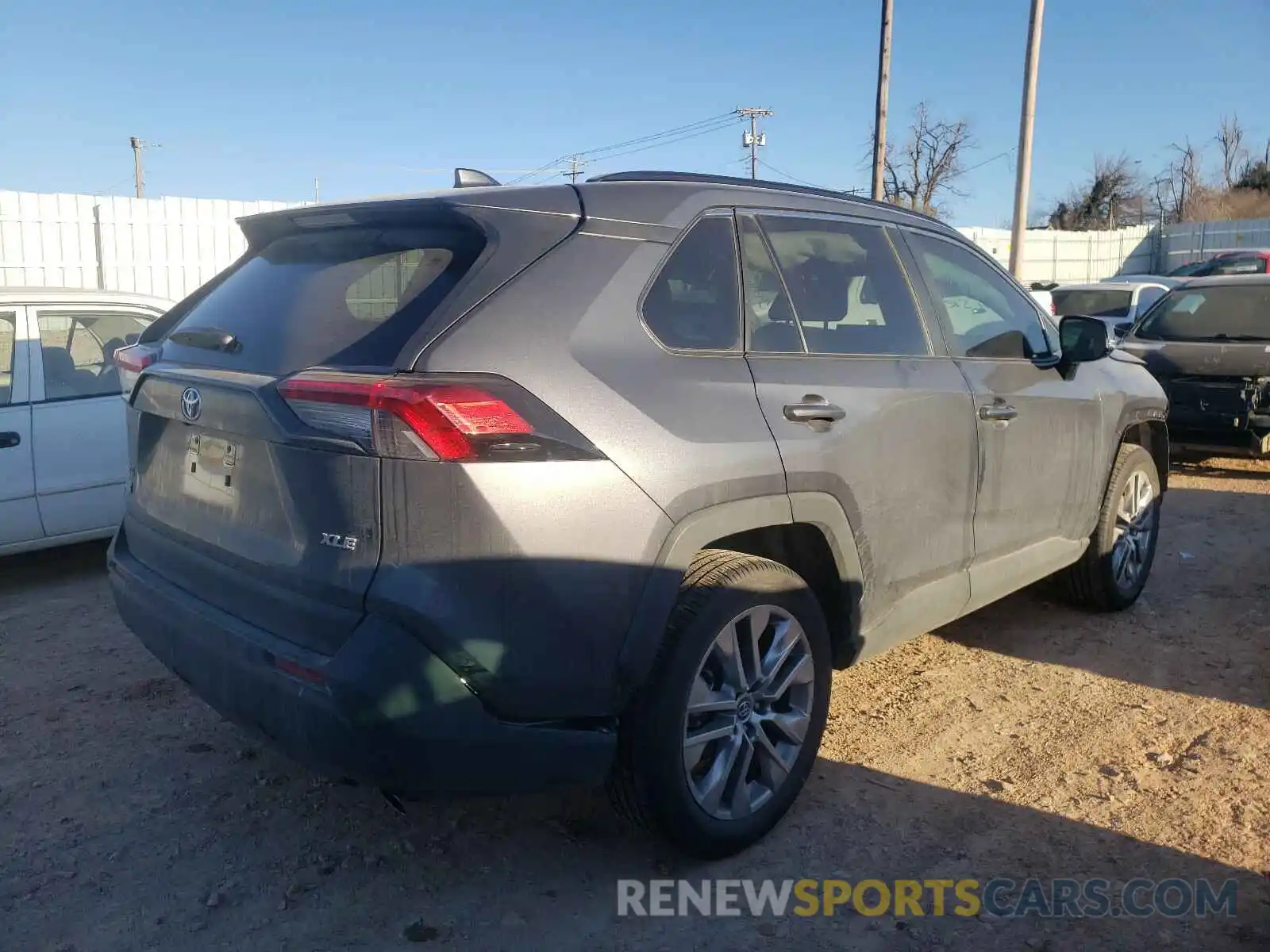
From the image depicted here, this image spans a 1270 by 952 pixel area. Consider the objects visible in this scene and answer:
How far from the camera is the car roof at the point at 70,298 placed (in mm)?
5684

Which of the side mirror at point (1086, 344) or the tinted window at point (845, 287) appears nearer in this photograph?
the tinted window at point (845, 287)

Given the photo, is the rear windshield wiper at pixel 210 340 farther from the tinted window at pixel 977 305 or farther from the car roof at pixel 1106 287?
the car roof at pixel 1106 287

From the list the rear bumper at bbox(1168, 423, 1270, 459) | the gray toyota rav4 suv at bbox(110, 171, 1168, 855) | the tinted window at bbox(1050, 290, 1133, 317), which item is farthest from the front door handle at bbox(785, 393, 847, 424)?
the tinted window at bbox(1050, 290, 1133, 317)

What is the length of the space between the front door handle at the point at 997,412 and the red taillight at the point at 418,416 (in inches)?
84.2

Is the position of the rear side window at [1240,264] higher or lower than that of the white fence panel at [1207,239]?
lower

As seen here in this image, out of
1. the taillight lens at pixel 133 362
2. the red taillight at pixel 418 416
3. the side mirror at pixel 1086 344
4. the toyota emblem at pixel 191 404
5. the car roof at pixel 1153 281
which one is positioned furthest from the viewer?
the car roof at pixel 1153 281

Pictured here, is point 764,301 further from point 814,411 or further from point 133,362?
point 133,362

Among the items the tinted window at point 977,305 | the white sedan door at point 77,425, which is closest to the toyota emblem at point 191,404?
the tinted window at point 977,305

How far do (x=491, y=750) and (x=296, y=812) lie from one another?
119 cm

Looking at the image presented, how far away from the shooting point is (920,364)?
12.4 feet

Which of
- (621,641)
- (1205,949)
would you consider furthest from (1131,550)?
(621,641)

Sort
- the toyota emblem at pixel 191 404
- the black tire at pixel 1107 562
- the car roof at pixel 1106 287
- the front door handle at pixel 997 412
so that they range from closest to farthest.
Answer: the toyota emblem at pixel 191 404 < the front door handle at pixel 997 412 < the black tire at pixel 1107 562 < the car roof at pixel 1106 287

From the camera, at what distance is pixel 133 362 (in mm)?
3432

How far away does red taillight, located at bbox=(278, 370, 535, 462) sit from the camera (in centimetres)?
243
